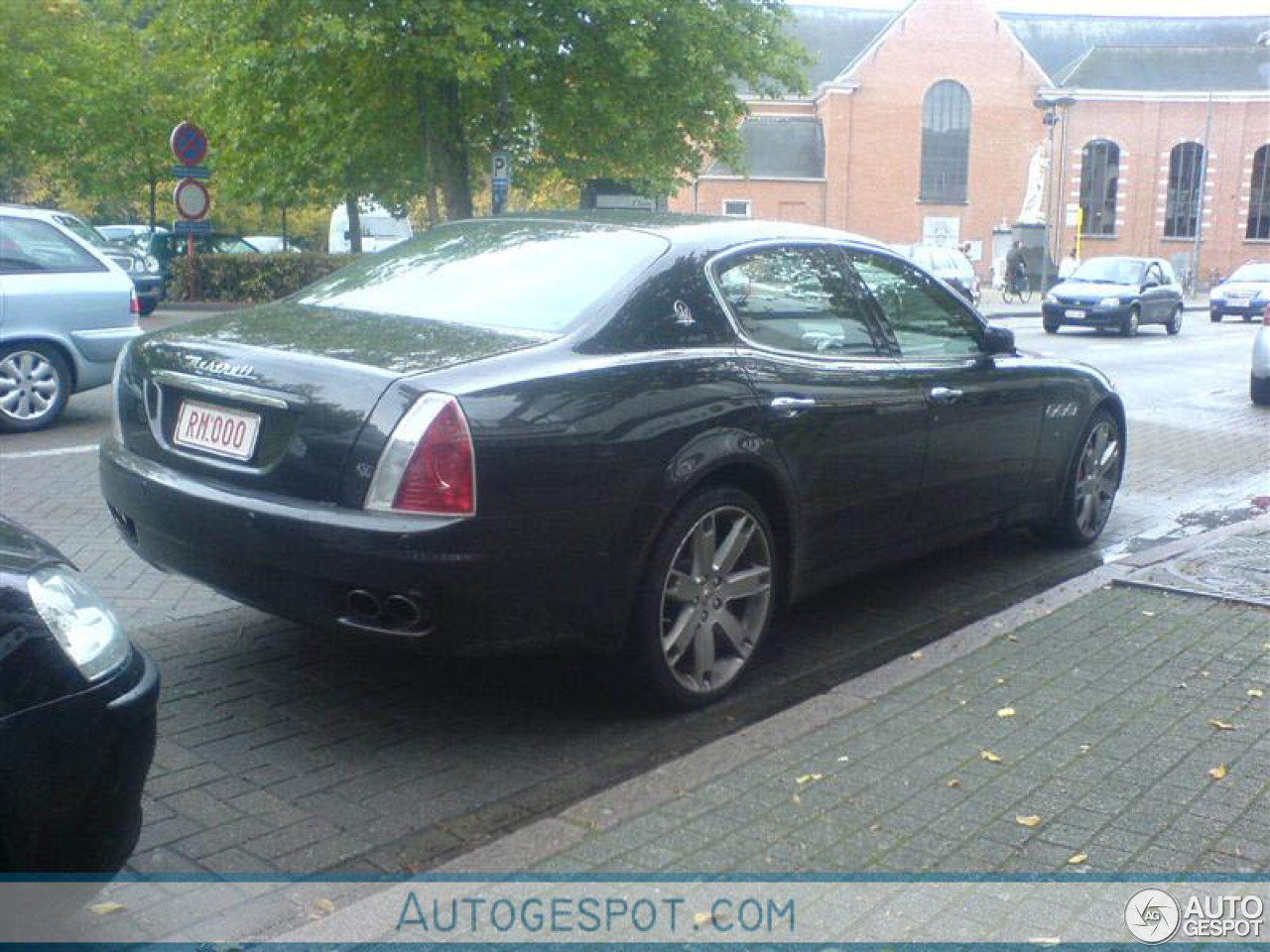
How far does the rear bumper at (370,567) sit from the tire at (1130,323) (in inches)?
1003

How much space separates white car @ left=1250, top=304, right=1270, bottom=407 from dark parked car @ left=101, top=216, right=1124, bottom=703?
9887 mm

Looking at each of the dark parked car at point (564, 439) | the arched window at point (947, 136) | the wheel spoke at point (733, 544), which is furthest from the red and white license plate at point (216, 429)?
the arched window at point (947, 136)

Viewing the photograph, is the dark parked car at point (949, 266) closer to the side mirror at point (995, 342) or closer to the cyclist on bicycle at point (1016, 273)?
the cyclist on bicycle at point (1016, 273)

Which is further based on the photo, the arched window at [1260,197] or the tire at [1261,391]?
the arched window at [1260,197]

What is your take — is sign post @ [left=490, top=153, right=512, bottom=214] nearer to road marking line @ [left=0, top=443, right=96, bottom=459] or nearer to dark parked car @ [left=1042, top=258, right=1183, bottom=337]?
dark parked car @ [left=1042, top=258, right=1183, bottom=337]

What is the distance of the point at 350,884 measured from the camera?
3.41m

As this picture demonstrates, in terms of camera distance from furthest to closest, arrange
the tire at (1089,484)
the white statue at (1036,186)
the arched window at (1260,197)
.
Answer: the arched window at (1260,197)
the white statue at (1036,186)
the tire at (1089,484)

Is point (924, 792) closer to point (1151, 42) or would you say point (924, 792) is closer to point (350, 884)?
point (350, 884)

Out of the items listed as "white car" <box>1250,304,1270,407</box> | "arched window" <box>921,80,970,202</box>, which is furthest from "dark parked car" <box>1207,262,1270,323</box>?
"arched window" <box>921,80,970,202</box>

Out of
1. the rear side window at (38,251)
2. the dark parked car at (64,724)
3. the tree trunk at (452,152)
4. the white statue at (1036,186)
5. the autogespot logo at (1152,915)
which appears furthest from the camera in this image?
the white statue at (1036,186)

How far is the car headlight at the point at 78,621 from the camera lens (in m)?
2.83

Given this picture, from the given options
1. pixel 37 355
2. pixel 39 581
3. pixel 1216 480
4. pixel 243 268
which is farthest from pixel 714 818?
pixel 243 268

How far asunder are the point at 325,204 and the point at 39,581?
84.2ft

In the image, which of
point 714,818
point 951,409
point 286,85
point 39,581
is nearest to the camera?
point 39,581
